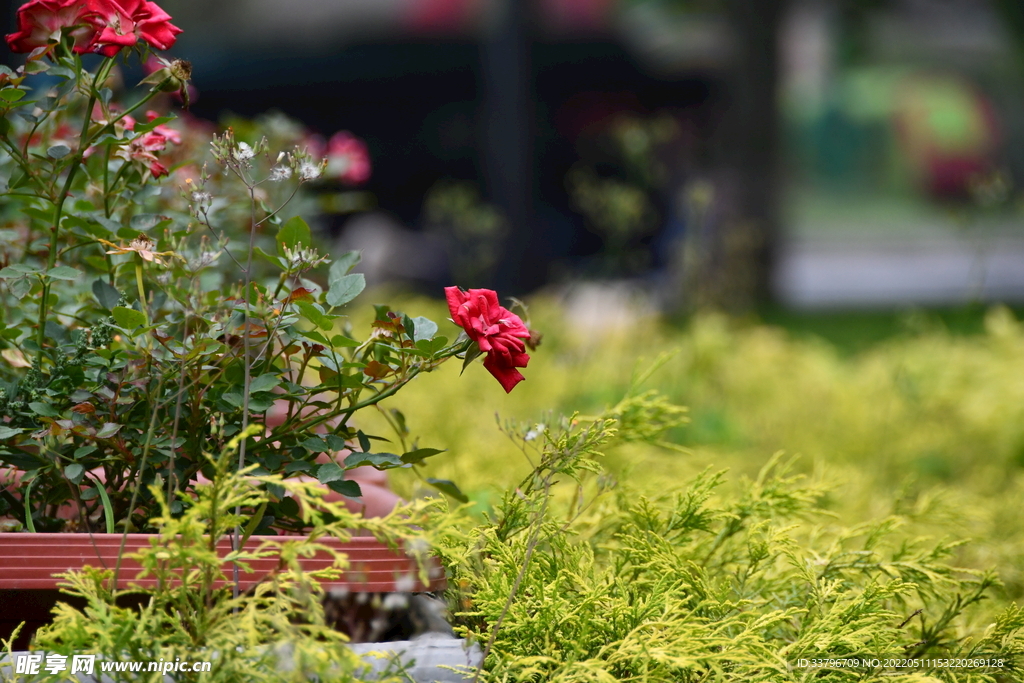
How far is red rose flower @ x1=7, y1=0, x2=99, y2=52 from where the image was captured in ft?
4.37

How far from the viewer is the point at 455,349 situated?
4.39 ft

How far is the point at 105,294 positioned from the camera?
147cm

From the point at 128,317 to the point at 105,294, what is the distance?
5.7 inches

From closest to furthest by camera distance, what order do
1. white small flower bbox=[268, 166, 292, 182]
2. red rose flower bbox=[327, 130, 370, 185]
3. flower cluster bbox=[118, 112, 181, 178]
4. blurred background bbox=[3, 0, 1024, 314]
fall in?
white small flower bbox=[268, 166, 292, 182] → flower cluster bbox=[118, 112, 181, 178] → red rose flower bbox=[327, 130, 370, 185] → blurred background bbox=[3, 0, 1024, 314]

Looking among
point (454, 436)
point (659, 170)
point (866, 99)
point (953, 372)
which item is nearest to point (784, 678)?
point (454, 436)

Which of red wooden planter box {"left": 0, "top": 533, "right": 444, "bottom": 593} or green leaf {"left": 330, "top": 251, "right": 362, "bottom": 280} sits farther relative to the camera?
green leaf {"left": 330, "top": 251, "right": 362, "bottom": 280}

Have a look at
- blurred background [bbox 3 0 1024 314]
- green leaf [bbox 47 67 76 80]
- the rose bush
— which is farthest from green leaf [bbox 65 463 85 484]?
blurred background [bbox 3 0 1024 314]

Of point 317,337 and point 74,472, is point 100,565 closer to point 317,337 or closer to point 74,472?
point 74,472

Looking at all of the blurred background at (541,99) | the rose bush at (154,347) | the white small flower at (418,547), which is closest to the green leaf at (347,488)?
the rose bush at (154,347)

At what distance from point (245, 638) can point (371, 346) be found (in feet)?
1.57

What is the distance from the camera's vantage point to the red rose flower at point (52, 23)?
133cm

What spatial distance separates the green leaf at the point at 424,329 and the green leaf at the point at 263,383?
0.68 feet

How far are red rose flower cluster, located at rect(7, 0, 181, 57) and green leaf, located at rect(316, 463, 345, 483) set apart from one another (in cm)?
63

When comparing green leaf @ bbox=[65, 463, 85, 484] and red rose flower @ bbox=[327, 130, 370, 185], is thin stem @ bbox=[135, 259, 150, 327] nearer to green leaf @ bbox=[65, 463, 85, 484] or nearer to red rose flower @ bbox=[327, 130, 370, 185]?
green leaf @ bbox=[65, 463, 85, 484]
